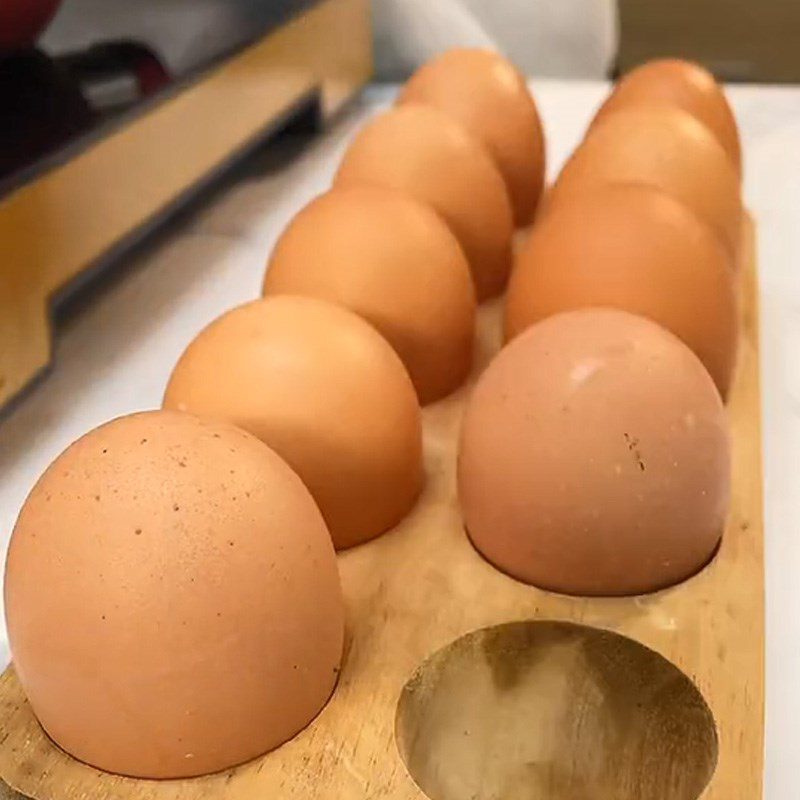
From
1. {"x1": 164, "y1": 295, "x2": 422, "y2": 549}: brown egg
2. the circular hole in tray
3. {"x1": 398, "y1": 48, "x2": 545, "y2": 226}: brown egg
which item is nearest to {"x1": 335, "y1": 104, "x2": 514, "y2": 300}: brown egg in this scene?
{"x1": 398, "y1": 48, "x2": 545, "y2": 226}: brown egg

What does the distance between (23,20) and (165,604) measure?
579mm

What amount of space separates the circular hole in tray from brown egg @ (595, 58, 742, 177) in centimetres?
54

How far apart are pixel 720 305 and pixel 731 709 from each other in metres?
0.26

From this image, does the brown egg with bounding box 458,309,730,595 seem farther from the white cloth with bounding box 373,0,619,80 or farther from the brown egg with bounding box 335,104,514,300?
the white cloth with bounding box 373,0,619,80

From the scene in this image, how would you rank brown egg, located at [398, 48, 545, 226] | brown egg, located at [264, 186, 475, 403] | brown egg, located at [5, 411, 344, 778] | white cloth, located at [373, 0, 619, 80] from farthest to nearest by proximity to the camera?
1. white cloth, located at [373, 0, 619, 80]
2. brown egg, located at [398, 48, 545, 226]
3. brown egg, located at [264, 186, 475, 403]
4. brown egg, located at [5, 411, 344, 778]

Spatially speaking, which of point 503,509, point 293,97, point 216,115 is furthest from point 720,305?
point 293,97

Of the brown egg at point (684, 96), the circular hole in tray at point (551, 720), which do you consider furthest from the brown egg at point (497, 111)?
the circular hole in tray at point (551, 720)

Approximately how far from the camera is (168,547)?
44 centimetres

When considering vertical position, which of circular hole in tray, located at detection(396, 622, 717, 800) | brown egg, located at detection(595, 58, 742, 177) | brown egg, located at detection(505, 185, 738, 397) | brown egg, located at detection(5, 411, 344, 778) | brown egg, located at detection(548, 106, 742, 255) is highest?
brown egg, located at detection(5, 411, 344, 778)

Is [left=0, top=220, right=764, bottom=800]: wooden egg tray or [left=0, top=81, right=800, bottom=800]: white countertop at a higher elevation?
[left=0, top=220, right=764, bottom=800]: wooden egg tray

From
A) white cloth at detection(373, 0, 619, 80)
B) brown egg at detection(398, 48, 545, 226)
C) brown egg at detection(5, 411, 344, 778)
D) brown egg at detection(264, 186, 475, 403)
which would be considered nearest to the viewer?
brown egg at detection(5, 411, 344, 778)

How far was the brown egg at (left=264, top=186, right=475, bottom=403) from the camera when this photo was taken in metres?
0.68

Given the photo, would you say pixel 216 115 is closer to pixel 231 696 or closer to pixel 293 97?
pixel 293 97

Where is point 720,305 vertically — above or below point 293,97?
above
